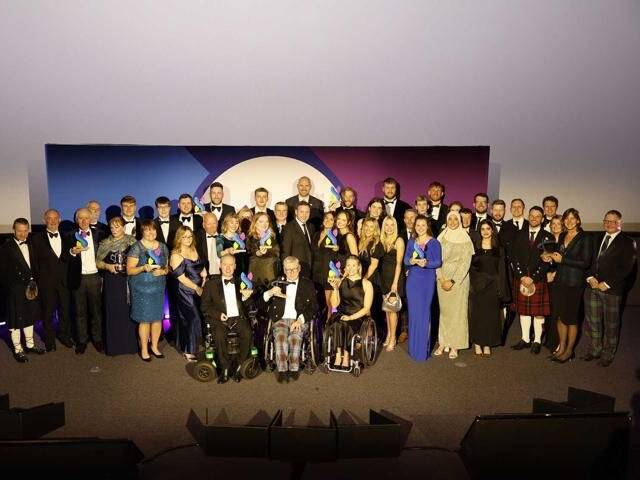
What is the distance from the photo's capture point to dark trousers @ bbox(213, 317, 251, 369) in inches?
227

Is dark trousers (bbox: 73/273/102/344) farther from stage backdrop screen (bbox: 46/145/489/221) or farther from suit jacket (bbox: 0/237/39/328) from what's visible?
stage backdrop screen (bbox: 46/145/489/221)

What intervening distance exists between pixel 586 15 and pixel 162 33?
5280 mm

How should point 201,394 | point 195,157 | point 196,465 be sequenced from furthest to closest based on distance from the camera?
point 195,157, point 201,394, point 196,465

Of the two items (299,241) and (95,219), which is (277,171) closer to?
(299,241)

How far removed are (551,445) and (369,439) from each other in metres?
1.14

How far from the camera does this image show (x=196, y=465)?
439cm

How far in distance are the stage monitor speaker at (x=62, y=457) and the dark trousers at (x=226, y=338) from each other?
197 cm

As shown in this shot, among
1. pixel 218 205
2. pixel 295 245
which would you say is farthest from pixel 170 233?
pixel 295 245

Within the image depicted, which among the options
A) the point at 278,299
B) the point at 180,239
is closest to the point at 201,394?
the point at 278,299

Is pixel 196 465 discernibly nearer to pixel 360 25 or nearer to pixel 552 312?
pixel 552 312

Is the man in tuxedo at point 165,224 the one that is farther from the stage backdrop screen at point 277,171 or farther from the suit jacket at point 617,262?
the suit jacket at point 617,262

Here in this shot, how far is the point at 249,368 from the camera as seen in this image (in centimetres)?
585

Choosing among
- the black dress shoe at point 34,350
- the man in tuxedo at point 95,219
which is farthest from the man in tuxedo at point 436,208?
the black dress shoe at point 34,350

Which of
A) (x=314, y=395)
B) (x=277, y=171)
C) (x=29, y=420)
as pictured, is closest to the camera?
(x=29, y=420)
